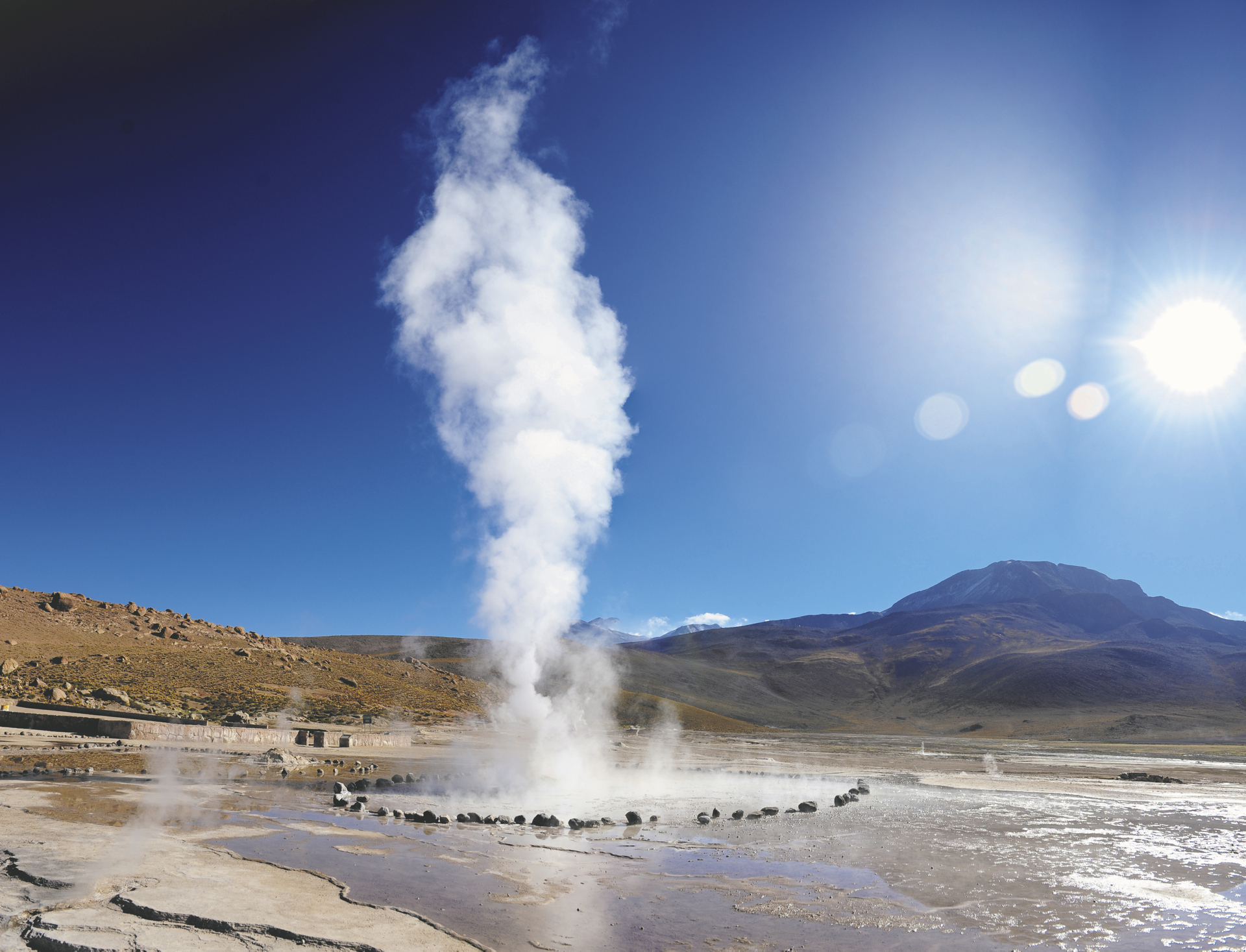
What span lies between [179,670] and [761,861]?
45.9m

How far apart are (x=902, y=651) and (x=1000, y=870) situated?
7058 inches

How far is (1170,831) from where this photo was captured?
678 inches

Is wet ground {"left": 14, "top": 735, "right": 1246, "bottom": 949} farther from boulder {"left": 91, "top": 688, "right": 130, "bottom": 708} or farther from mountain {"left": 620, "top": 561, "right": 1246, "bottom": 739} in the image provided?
mountain {"left": 620, "top": 561, "right": 1246, "bottom": 739}

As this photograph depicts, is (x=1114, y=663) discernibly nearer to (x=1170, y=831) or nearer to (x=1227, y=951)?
(x=1170, y=831)

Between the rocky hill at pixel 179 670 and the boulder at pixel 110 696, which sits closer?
the boulder at pixel 110 696

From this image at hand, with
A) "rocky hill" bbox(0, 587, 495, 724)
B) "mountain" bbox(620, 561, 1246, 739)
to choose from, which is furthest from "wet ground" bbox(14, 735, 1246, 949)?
"mountain" bbox(620, 561, 1246, 739)

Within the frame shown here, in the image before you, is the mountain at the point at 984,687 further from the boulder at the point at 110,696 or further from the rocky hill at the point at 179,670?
the boulder at the point at 110,696

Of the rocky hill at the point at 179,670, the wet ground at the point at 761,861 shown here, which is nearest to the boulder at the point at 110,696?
the rocky hill at the point at 179,670

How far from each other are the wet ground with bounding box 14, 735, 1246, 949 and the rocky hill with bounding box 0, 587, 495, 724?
17.6m

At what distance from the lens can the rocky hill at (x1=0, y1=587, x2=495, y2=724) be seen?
38219mm

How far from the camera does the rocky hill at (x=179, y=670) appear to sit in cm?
3822

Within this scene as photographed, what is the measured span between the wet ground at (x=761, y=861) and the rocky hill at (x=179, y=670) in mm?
17578

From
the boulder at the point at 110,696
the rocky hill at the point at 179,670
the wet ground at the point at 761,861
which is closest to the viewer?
the wet ground at the point at 761,861

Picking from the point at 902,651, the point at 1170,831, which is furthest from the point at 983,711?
the point at 1170,831
